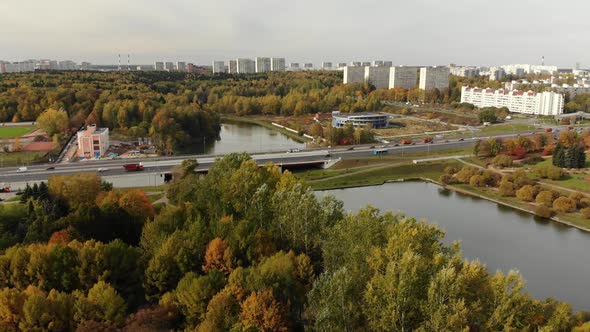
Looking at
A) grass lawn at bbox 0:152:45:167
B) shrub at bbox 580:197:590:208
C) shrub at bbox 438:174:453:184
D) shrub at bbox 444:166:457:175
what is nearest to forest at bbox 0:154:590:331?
shrub at bbox 580:197:590:208

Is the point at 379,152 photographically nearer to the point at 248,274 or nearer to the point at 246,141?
the point at 246,141

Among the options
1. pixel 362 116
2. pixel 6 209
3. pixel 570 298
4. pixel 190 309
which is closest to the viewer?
pixel 190 309

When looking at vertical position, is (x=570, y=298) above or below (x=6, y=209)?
below

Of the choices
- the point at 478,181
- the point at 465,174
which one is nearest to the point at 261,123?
the point at 465,174

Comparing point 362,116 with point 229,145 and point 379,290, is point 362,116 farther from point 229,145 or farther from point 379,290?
point 379,290

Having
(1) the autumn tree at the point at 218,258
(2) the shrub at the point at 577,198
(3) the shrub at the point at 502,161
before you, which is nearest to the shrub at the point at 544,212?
(2) the shrub at the point at 577,198

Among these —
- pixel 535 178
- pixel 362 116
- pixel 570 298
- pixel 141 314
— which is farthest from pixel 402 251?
pixel 362 116
